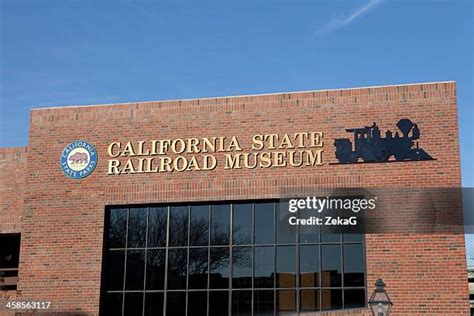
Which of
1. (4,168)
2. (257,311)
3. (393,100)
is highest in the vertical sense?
(393,100)

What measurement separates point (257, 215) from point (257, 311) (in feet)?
8.73

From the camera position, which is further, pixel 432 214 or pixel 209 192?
pixel 209 192

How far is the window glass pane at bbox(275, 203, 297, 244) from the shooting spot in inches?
773

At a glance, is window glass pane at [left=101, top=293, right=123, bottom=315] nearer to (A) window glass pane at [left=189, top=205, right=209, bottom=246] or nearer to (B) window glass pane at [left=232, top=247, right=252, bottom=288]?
(A) window glass pane at [left=189, top=205, right=209, bottom=246]

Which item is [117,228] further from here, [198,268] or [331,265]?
[331,265]

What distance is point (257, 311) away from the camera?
19.3 meters

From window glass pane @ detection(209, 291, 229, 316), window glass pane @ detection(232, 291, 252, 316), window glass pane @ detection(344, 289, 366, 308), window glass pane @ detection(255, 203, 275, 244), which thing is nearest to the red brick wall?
window glass pane @ detection(209, 291, 229, 316)

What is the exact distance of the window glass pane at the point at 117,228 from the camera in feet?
68.7

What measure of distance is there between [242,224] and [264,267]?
1.39 metres

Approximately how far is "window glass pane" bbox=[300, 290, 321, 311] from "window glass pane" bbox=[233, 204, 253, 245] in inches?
82.7

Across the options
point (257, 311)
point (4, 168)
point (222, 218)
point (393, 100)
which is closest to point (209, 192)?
point (222, 218)

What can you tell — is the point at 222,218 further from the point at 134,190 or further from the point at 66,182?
the point at 66,182

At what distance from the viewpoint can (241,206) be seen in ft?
66.7

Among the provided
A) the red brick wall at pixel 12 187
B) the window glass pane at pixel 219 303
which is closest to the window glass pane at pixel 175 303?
the window glass pane at pixel 219 303
